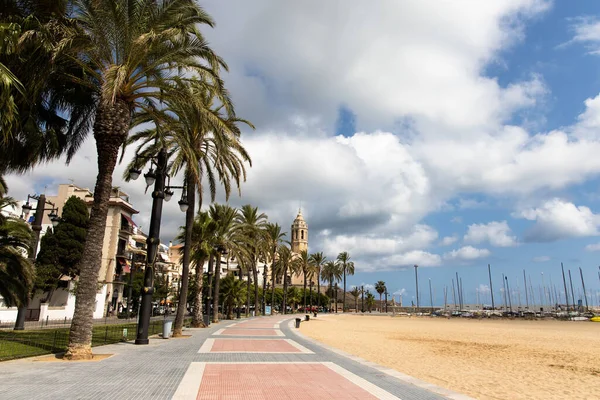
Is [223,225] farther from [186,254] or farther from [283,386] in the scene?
[283,386]

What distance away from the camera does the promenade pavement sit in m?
7.61

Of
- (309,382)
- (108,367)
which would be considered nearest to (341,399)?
(309,382)

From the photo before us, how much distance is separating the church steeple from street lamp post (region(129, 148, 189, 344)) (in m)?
115

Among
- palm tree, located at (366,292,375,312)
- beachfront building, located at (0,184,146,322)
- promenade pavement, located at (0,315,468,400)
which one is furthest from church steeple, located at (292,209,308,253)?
promenade pavement, located at (0,315,468,400)

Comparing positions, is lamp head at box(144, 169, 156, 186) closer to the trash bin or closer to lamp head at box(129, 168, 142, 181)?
lamp head at box(129, 168, 142, 181)

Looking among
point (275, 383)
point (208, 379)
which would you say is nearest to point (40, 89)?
point (208, 379)

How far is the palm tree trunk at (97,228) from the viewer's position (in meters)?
11.6

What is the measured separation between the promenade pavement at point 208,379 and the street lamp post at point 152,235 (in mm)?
2377

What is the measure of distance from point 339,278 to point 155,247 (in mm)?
81413

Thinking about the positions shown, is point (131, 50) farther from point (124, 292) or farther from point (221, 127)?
point (124, 292)

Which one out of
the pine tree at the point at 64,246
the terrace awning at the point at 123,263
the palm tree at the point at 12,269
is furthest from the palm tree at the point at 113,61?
the terrace awning at the point at 123,263

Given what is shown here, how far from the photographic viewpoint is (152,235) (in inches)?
670

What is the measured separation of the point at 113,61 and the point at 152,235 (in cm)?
711

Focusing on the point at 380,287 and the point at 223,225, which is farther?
the point at 380,287
